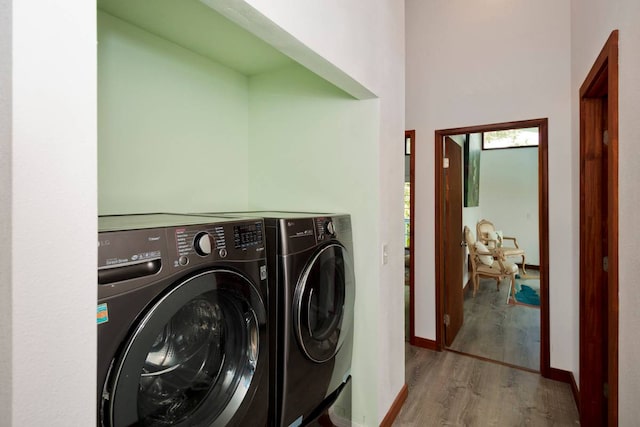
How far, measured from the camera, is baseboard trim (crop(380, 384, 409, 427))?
2.02 metres

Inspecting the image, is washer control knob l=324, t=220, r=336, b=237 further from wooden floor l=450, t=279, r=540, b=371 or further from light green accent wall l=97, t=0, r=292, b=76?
wooden floor l=450, t=279, r=540, b=371

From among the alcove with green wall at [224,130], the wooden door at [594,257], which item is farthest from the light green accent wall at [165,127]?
the wooden door at [594,257]

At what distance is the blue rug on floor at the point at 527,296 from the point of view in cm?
461

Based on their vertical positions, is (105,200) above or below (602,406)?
above

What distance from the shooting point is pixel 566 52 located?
2566 mm

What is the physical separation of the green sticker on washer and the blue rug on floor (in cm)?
510

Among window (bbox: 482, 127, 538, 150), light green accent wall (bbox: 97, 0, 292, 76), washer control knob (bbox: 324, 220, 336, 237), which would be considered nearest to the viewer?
light green accent wall (bbox: 97, 0, 292, 76)

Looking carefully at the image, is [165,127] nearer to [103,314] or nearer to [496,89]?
[103,314]

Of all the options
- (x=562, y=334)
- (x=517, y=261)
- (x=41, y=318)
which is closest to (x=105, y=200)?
(x=41, y=318)

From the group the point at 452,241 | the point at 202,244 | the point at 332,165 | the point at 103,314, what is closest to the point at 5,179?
the point at 103,314

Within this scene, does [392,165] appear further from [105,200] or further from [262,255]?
[105,200]

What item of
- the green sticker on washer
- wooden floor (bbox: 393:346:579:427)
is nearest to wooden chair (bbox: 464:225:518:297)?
wooden floor (bbox: 393:346:579:427)

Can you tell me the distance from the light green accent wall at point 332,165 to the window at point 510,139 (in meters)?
5.67

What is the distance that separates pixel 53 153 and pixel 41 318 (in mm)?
266
